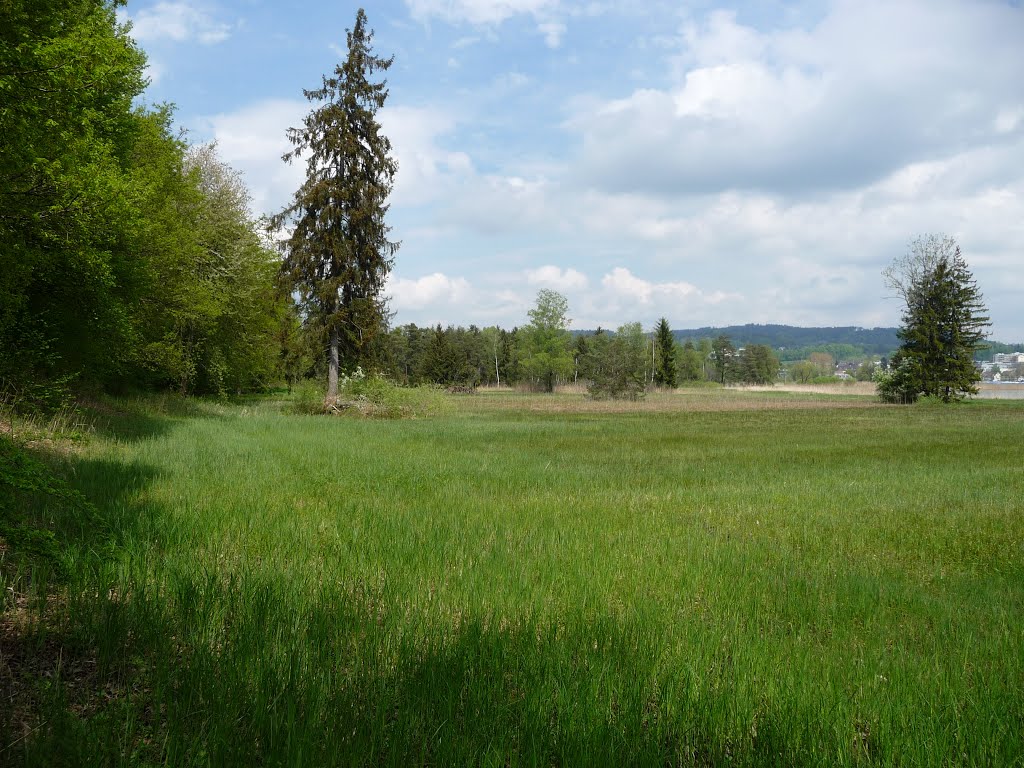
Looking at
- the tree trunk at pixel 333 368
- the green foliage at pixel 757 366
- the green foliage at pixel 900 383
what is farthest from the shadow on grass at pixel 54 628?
the green foliage at pixel 757 366

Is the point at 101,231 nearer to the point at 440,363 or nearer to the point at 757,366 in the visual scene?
the point at 440,363

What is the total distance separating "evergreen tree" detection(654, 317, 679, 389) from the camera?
294ft

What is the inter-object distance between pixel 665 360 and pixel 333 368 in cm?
6667

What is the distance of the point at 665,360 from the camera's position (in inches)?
3597

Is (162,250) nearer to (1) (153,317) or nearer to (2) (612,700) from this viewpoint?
(1) (153,317)

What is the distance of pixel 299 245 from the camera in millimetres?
33031

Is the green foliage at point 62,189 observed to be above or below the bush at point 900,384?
above

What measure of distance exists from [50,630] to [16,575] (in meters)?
1.18

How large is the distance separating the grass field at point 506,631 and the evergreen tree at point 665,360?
81017mm

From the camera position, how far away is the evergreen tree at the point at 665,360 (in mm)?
89562

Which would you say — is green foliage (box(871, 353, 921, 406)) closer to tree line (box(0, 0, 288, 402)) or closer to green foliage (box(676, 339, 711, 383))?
tree line (box(0, 0, 288, 402))

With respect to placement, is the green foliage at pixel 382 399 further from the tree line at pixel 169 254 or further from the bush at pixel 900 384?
the bush at pixel 900 384

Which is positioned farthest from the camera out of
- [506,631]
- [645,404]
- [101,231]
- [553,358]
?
[553,358]

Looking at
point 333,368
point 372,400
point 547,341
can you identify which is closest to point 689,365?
point 547,341
